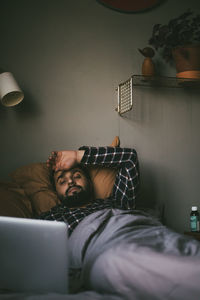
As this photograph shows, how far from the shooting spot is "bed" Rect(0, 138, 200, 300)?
2.64 ft

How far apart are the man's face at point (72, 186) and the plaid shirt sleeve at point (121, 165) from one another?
0.09m

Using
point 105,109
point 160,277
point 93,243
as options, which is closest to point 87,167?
point 105,109

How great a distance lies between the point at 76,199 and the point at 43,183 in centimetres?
22

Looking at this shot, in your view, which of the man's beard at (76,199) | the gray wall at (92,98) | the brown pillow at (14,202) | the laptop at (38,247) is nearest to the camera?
the laptop at (38,247)

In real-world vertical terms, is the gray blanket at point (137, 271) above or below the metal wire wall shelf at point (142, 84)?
below

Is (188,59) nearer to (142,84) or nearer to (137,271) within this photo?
(142,84)

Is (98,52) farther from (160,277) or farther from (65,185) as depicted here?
(160,277)

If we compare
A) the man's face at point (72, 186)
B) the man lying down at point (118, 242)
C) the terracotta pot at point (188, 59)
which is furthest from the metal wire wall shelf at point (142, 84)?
the man's face at point (72, 186)

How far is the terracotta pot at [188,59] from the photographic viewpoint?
220 centimetres

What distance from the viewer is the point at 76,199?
5.70ft

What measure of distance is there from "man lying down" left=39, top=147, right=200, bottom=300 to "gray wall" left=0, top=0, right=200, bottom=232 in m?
0.43

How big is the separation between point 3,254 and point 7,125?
1.50m

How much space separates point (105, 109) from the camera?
2340 millimetres

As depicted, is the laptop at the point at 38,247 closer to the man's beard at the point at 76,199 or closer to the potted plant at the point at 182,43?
the man's beard at the point at 76,199
